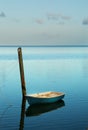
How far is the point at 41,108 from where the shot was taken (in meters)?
36.6

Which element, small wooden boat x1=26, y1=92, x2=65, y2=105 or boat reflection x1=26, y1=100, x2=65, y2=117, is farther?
small wooden boat x1=26, y1=92, x2=65, y2=105

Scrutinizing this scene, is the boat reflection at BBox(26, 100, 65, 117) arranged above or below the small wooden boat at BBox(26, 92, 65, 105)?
below

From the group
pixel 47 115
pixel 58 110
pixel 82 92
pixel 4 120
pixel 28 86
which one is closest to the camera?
pixel 4 120

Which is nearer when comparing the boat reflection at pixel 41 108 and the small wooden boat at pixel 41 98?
the boat reflection at pixel 41 108

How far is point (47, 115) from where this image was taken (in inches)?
1291

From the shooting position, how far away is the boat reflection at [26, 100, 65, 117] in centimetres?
3452

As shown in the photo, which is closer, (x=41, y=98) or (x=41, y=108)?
(x=41, y=108)

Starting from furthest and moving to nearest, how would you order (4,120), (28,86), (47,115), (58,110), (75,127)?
(28,86), (58,110), (47,115), (4,120), (75,127)

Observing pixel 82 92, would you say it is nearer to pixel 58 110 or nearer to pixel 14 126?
pixel 58 110

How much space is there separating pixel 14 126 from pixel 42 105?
9.44 meters

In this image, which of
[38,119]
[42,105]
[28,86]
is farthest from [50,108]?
[28,86]

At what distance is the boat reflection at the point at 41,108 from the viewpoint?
113 feet

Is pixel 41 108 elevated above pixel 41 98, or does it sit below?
below

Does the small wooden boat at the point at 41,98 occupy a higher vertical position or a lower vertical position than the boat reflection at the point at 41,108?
higher
